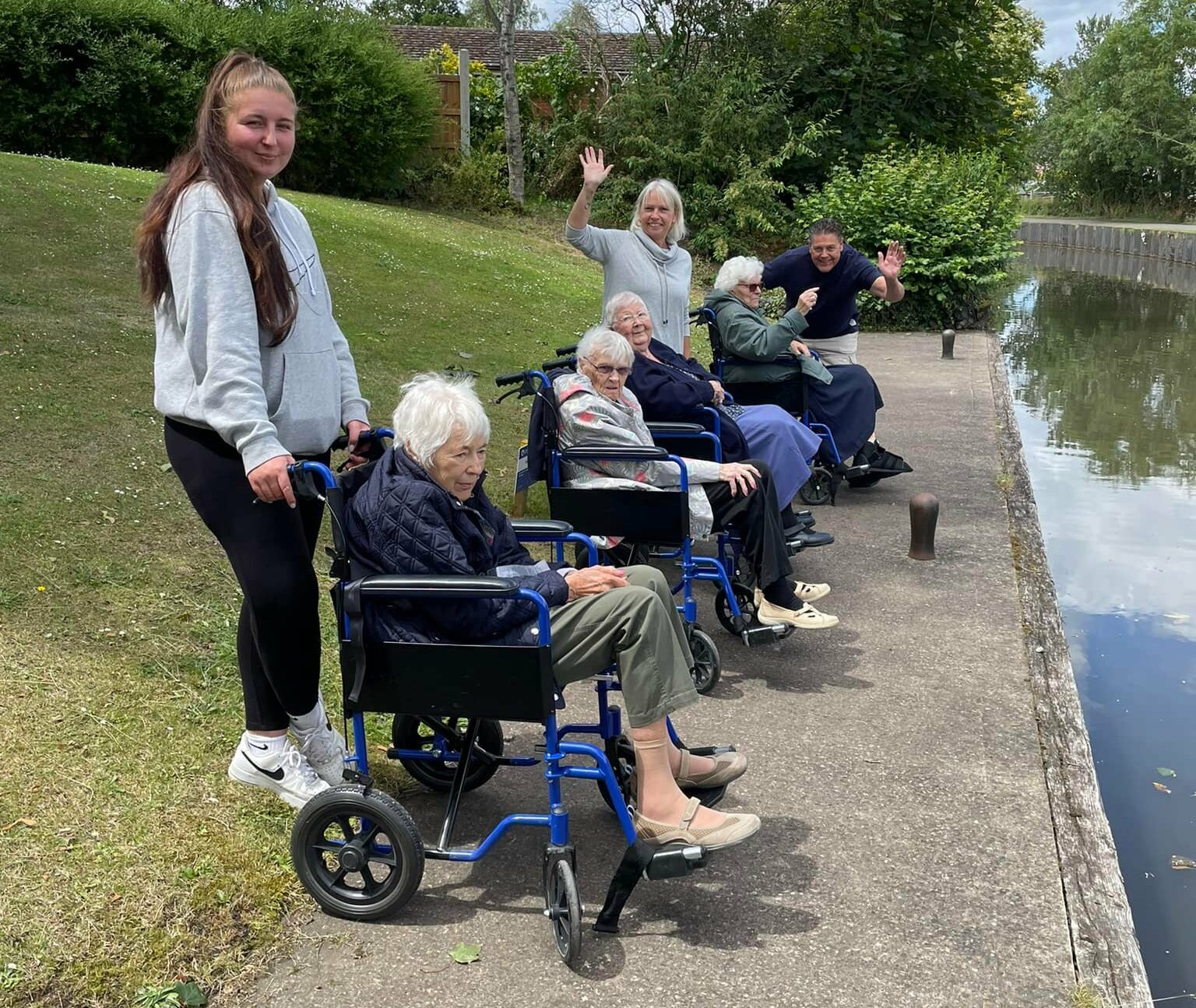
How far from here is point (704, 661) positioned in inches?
181

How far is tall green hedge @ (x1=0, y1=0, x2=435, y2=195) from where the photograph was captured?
51.4 ft

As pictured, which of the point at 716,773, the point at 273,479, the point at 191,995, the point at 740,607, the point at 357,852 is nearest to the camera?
the point at 191,995

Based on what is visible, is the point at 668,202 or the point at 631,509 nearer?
the point at 631,509

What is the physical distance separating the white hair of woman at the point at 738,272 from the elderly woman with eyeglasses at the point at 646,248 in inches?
26.1


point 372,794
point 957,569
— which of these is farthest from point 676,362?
point 372,794

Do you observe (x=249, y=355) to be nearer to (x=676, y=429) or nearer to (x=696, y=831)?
(x=696, y=831)

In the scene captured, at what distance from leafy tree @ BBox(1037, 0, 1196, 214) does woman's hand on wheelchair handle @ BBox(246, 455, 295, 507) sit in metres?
59.3

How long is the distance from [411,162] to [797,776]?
17585mm

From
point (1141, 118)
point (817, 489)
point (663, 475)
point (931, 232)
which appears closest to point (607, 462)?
point (663, 475)

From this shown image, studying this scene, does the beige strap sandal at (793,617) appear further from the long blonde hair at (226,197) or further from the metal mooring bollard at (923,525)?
the long blonde hair at (226,197)

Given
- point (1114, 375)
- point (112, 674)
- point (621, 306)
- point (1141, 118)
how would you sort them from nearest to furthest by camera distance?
point (112, 674), point (621, 306), point (1114, 375), point (1141, 118)

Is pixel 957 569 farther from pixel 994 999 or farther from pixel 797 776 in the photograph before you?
pixel 994 999

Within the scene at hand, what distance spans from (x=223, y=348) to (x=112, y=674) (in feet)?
5.45

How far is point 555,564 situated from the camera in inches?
168
